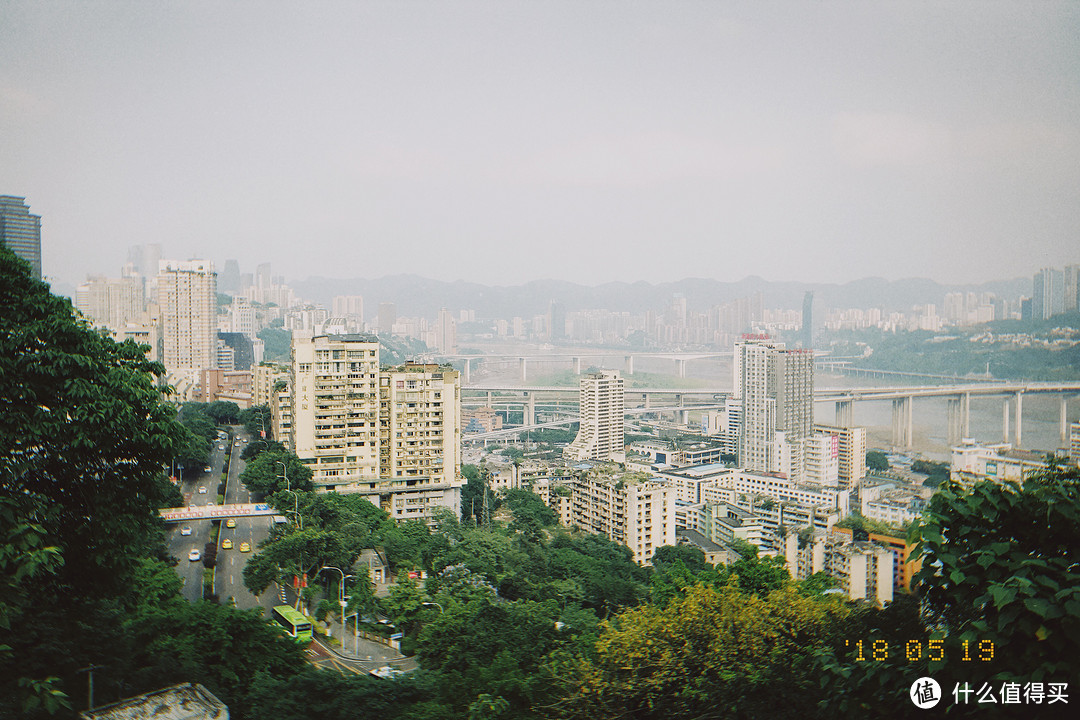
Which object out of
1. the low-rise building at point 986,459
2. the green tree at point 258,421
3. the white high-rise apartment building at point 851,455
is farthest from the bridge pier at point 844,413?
the green tree at point 258,421

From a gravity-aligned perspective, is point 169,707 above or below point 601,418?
above

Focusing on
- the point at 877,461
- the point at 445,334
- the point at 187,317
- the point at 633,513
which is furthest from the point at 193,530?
the point at 445,334

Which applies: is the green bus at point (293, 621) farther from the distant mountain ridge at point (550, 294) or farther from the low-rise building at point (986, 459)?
the distant mountain ridge at point (550, 294)

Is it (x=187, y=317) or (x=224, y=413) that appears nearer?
(x=224, y=413)

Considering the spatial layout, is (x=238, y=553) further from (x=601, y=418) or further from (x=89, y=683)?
(x=601, y=418)

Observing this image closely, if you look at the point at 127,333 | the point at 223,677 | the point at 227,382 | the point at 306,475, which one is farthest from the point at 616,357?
the point at 223,677

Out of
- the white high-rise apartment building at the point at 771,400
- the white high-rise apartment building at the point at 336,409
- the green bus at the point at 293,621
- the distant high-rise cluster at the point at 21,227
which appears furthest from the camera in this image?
the white high-rise apartment building at the point at 771,400
